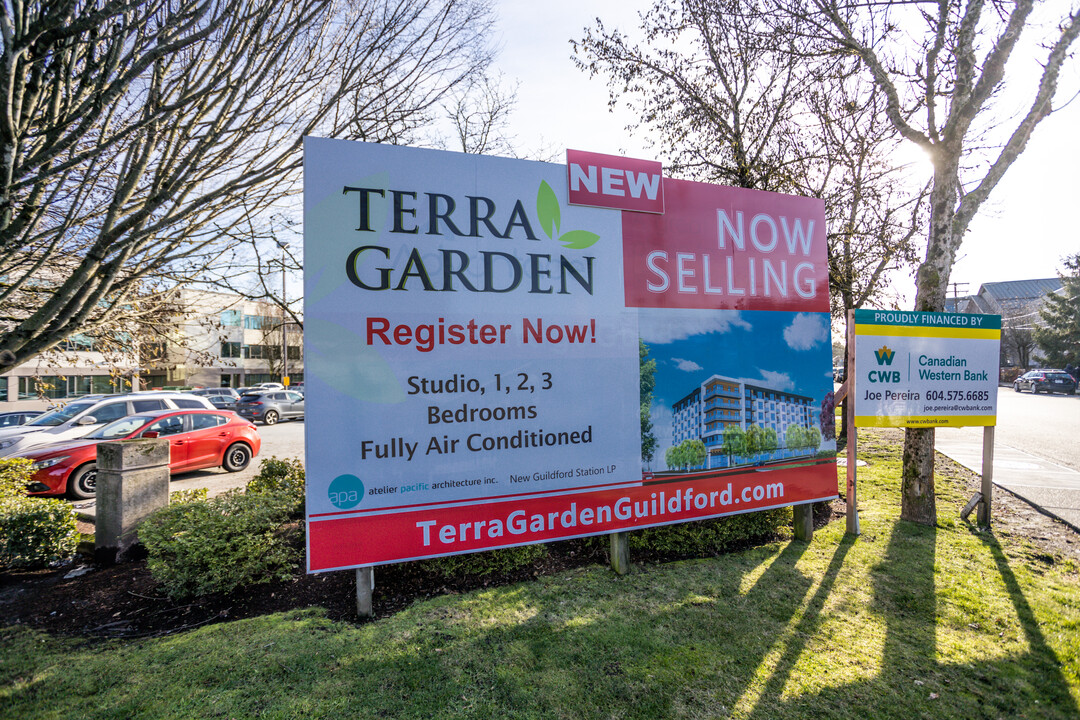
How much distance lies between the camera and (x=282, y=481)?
20.8 ft

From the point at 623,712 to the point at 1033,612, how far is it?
12.4ft

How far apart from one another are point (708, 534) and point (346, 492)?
387 cm

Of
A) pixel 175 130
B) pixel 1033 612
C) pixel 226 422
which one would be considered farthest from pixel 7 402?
pixel 1033 612

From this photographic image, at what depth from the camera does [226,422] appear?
35.9 ft

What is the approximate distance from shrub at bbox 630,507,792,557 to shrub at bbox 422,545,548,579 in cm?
119

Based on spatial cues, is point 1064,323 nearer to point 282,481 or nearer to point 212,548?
point 282,481

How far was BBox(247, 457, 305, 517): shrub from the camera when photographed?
19.3 ft

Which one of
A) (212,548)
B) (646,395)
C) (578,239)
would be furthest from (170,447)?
(646,395)

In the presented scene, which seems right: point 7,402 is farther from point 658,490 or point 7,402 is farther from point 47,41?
point 658,490

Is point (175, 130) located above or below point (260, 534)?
above

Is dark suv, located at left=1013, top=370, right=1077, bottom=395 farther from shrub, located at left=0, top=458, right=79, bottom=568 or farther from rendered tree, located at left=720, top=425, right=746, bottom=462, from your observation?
shrub, located at left=0, top=458, right=79, bottom=568

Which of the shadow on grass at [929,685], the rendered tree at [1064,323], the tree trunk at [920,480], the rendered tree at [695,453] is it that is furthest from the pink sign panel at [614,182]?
the rendered tree at [1064,323]

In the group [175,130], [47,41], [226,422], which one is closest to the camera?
[47,41]

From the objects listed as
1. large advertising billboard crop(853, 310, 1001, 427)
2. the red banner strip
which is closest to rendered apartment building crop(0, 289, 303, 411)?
the red banner strip
